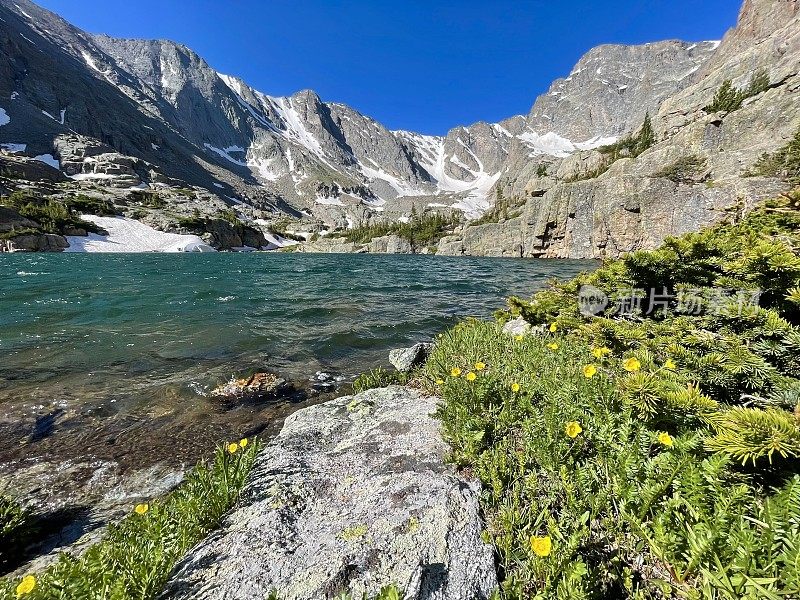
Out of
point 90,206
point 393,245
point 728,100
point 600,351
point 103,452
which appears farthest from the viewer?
point 393,245

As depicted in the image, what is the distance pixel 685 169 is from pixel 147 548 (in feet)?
190

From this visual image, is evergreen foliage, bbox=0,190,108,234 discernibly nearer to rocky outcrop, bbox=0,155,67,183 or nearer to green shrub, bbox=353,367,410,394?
rocky outcrop, bbox=0,155,67,183

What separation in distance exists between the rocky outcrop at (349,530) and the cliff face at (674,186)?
67.5 feet

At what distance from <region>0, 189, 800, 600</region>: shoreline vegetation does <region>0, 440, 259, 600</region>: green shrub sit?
0.01 meters

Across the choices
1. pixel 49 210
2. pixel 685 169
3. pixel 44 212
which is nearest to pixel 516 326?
pixel 685 169

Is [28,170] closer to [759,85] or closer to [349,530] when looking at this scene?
[349,530]

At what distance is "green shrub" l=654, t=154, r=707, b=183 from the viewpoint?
131 ft

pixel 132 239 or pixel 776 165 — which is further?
pixel 132 239

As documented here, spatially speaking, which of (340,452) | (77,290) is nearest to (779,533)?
(340,452)

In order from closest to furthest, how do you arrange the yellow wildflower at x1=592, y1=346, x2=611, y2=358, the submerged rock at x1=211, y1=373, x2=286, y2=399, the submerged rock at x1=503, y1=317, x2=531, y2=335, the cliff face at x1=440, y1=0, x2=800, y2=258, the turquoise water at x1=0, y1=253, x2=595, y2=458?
the yellow wildflower at x1=592, y1=346, x2=611, y2=358 → the turquoise water at x1=0, y1=253, x2=595, y2=458 → the submerged rock at x1=211, y1=373, x2=286, y2=399 → the submerged rock at x1=503, y1=317, x2=531, y2=335 → the cliff face at x1=440, y1=0, x2=800, y2=258

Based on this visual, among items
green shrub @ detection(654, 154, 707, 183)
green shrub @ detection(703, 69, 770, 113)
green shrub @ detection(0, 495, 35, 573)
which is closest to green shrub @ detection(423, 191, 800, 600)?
green shrub @ detection(0, 495, 35, 573)

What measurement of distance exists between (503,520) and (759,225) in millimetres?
5495

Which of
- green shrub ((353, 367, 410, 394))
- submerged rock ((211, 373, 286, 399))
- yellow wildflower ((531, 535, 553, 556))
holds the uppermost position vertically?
yellow wildflower ((531, 535, 553, 556))

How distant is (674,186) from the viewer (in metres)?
37.4
